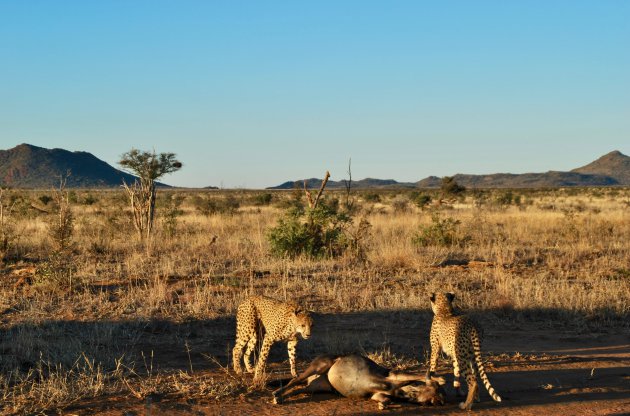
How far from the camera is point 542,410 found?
5867 millimetres

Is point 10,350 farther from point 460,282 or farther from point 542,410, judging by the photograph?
point 460,282

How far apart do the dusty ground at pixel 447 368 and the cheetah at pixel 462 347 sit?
20 cm

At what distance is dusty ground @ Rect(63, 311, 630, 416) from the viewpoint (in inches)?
227

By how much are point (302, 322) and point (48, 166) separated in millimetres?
164523

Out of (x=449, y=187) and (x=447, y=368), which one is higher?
(x=449, y=187)

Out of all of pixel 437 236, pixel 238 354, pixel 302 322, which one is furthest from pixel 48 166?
pixel 302 322

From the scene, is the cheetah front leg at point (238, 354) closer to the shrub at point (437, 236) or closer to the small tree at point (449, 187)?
the shrub at point (437, 236)

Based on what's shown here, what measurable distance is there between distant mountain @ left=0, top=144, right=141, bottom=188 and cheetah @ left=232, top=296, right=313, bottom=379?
136092 millimetres

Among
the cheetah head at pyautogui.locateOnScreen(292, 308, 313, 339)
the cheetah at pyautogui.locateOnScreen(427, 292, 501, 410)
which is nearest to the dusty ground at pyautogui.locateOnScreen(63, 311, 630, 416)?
the cheetah at pyautogui.locateOnScreen(427, 292, 501, 410)

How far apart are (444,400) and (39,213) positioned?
2737 cm

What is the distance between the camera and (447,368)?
7.26 m

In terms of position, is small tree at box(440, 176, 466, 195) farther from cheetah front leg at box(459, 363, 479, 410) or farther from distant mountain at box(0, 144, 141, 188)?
distant mountain at box(0, 144, 141, 188)

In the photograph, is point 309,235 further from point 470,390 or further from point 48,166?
point 48,166

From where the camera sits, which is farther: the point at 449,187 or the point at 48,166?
the point at 48,166
